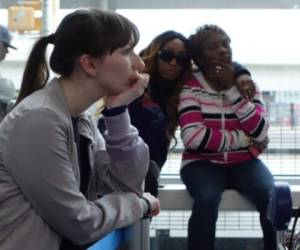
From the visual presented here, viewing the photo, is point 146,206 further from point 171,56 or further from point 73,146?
point 171,56

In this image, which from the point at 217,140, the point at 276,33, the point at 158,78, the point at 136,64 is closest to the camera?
the point at 136,64

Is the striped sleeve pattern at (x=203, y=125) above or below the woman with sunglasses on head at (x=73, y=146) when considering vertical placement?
below

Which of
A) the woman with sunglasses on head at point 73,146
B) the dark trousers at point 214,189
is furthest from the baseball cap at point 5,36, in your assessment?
the woman with sunglasses on head at point 73,146

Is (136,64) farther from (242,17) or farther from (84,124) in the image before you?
(242,17)

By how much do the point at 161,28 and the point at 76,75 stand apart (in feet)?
4.84

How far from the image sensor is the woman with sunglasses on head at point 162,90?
7.63 feet

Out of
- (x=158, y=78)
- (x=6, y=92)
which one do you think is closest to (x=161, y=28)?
(x=158, y=78)

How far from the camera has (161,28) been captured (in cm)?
257

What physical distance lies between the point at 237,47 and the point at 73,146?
1.65 metres

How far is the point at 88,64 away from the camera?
1138 mm

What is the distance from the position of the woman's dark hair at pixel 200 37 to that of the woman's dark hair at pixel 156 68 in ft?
0.10

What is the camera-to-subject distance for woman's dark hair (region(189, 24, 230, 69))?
2.40m

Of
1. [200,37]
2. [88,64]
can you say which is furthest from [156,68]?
[88,64]

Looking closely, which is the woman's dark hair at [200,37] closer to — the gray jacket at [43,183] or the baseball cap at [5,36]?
the baseball cap at [5,36]
